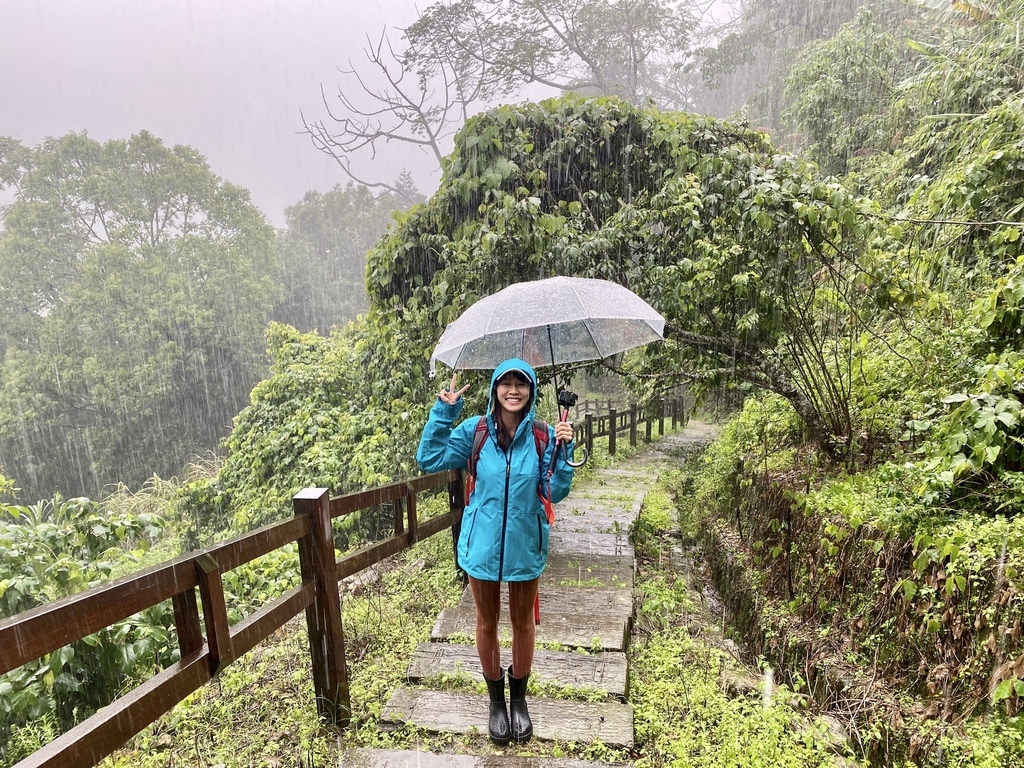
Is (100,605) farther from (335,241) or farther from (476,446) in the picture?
(335,241)

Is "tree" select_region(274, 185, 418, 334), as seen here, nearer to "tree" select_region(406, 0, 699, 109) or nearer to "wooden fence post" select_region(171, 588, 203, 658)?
"tree" select_region(406, 0, 699, 109)

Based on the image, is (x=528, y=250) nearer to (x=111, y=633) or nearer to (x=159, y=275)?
(x=111, y=633)

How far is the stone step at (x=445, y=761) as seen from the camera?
2.59m

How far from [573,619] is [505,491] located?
196cm

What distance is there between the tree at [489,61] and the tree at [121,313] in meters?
14.2

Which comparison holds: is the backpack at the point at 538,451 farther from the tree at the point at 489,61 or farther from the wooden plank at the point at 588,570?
the tree at the point at 489,61

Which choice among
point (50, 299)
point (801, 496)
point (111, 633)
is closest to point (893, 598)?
point (801, 496)

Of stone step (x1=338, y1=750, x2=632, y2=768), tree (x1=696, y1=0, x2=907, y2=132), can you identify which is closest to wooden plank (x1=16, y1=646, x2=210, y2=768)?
stone step (x1=338, y1=750, x2=632, y2=768)

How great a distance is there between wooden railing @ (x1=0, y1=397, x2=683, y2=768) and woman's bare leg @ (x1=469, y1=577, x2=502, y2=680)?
0.76 m

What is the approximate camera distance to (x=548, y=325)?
10.7 feet

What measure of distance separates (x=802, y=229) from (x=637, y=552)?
3316 mm

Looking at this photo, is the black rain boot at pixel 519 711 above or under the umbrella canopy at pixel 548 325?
under

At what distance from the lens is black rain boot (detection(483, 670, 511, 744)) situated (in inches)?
108

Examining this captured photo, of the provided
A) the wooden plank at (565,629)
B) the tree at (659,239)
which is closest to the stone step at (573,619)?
the wooden plank at (565,629)
